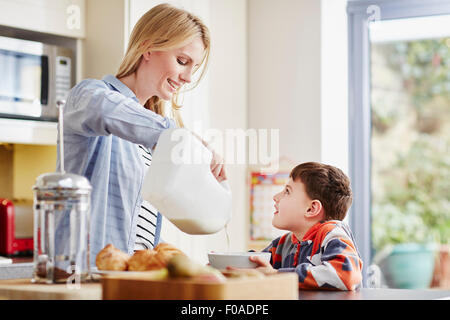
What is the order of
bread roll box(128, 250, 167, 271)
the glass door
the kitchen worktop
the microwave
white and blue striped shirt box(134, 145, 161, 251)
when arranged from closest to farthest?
bread roll box(128, 250, 167, 271)
white and blue striped shirt box(134, 145, 161, 251)
the kitchen worktop
the microwave
the glass door

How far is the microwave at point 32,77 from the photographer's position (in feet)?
8.10

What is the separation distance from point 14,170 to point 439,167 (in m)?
3.44

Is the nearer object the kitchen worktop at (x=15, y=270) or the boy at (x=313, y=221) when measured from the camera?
the boy at (x=313, y=221)

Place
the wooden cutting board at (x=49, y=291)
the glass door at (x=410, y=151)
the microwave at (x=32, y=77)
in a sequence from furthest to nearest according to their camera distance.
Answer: the glass door at (x=410, y=151)
the microwave at (x=32, y=77)
the wooden cutting board at (x=49, y=291)

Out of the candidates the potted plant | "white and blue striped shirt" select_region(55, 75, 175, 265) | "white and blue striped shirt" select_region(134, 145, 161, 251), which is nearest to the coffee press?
"white and blue striped shirt" select_region(55, 75, 175, 265)

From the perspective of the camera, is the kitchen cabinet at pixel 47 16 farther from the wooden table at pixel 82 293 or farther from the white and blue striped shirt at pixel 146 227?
the wooden table at pixel 82 293

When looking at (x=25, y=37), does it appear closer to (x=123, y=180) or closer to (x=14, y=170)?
(x=14, y=170)

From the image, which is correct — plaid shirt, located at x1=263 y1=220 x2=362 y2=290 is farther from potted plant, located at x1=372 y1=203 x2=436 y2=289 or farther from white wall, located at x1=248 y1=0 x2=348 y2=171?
potted plant, located at x1=372 y1=203 x2=436 y2=289

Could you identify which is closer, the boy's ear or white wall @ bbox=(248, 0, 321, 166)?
the boy's ear

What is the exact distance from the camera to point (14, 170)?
2.83 m

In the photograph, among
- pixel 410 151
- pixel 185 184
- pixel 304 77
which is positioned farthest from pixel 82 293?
pixel 410 151

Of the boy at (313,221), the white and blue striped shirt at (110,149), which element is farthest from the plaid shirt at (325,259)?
the white and blue striped shirt at (110,149)

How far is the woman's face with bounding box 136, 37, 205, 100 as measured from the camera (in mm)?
1692

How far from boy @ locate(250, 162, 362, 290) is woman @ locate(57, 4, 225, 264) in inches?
12.8
